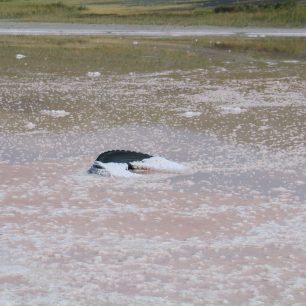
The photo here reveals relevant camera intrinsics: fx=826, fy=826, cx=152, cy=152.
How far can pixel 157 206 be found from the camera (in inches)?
263

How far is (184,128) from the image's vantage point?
10.4m

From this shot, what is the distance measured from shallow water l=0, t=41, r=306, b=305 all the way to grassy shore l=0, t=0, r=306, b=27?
76.9 feet

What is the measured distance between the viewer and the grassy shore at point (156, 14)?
35.6m

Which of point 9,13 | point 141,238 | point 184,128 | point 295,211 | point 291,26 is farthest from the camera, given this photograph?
point 9,13

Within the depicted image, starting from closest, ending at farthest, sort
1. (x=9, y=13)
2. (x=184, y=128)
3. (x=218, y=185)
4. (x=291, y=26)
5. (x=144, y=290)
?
(x=144, y=290) < (x=218, y=185) < (x=184, y=128) < (x=291, y=26) < (x=9, y=13)

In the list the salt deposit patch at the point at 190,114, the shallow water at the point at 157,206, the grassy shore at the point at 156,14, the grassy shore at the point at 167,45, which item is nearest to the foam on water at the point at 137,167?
the shallow water at the point at 157,206

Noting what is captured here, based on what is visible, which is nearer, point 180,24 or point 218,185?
point 218,185

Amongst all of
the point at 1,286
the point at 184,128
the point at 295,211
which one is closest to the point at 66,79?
the point at 184,128

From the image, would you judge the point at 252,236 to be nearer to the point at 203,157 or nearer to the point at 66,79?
the point at 203,157

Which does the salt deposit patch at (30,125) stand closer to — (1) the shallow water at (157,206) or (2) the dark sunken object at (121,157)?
(1) the shallow water at (157,206)

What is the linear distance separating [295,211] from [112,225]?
1467mm

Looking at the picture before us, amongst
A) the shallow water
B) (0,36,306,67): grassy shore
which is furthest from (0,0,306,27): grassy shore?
the shallow water

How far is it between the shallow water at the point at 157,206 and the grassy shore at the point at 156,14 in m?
23.4

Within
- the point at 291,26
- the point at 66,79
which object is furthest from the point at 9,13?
the point at 66,79
